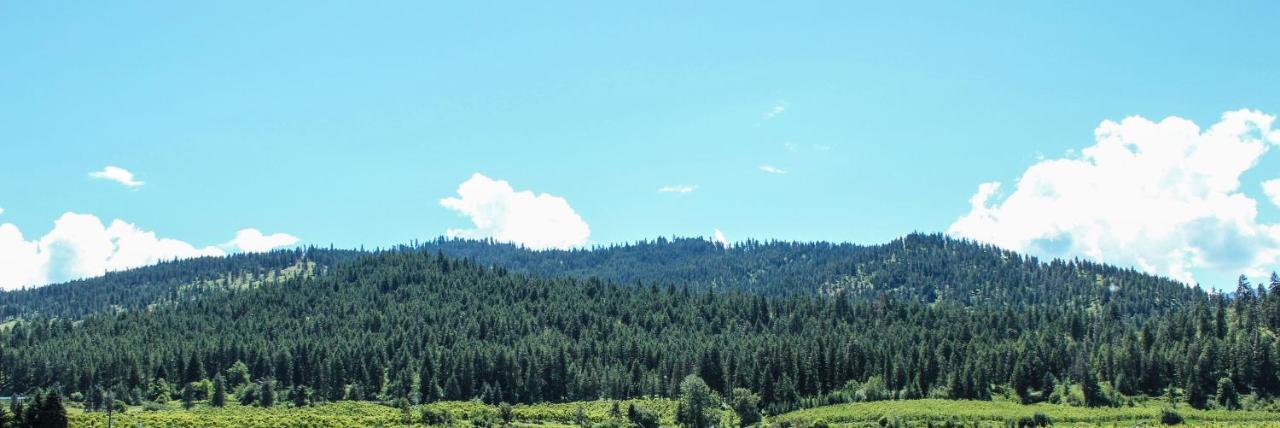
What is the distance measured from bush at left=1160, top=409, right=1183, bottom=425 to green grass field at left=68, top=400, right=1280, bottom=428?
120 cm

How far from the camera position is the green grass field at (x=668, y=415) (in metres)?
143

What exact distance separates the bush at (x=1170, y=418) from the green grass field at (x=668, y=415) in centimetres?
120

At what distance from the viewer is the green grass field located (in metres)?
143

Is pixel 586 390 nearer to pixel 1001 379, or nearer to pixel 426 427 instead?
pixel 426 427

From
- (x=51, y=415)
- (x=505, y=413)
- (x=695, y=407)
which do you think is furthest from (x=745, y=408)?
(x=51, y=415)

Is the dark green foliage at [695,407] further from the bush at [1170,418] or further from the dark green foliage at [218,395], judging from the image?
the dark green foliage at [218,395]

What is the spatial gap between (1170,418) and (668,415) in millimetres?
76184

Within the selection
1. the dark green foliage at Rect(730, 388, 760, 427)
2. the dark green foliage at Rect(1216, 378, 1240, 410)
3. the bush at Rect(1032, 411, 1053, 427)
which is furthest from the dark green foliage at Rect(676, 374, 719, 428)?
the dark green foliage at Rect(1216, 378, 1240, 410)

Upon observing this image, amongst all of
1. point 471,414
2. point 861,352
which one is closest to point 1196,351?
point 861,352

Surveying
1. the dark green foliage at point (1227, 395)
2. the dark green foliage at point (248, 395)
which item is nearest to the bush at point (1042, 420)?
the dark green foliage at point (1227, 395)

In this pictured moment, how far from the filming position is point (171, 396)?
19038cm

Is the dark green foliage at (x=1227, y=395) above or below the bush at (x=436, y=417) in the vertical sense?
above

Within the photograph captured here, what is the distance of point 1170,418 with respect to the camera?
145750mm

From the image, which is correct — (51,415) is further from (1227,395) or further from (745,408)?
(1227,395)
